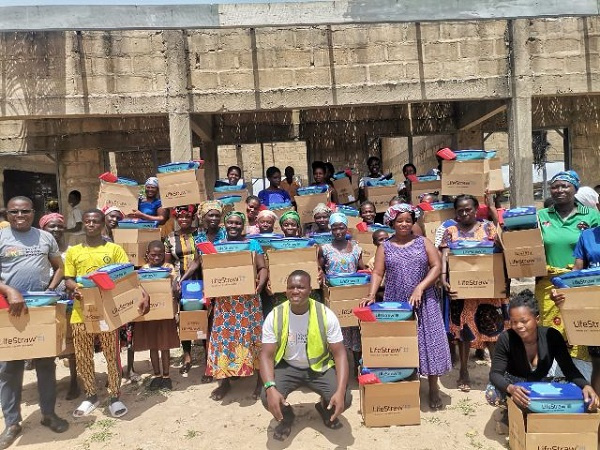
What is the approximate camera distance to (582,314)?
2883 mm

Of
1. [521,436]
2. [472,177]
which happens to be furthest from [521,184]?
[521,436]

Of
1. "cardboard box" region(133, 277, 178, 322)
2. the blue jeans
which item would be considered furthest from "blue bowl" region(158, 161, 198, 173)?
the blue jeans

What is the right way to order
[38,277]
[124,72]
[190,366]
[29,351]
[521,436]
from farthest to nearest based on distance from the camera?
[124,72] < [190,366] < [38,277] < [29,351] < [521,436]

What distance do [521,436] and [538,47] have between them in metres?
5.74

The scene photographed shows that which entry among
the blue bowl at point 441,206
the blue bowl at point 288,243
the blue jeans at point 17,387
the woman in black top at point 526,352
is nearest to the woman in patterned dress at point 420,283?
the woman in black top at point 526,352

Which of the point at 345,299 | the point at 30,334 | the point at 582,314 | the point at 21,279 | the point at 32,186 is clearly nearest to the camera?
the point at 582,314

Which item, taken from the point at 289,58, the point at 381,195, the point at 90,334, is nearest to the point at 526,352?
the point at 90,334

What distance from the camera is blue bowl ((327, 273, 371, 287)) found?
3.78 m

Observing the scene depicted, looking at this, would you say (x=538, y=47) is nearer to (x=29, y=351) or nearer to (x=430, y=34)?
(x=430, y=34)

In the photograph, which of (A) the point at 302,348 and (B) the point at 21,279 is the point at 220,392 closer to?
(A) the point at 302,348

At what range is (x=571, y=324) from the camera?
2.92 m

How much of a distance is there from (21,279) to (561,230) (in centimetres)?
406

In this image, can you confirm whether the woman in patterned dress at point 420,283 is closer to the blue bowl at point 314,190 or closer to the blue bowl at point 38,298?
the blue bowl at point 314,190

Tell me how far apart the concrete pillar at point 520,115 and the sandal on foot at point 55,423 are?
6.13 metres
